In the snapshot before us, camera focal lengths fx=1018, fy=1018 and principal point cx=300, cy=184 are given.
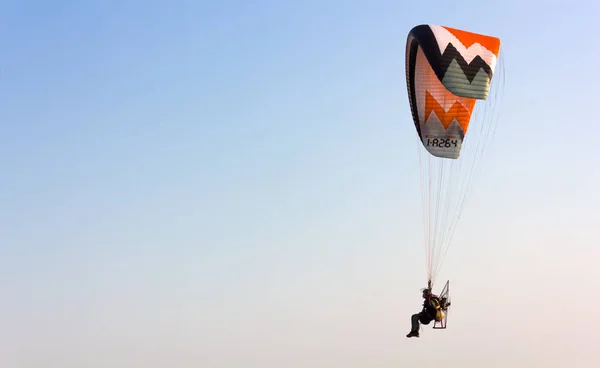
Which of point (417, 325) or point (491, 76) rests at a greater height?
point (491, 76)

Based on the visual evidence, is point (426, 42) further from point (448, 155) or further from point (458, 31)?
point (448, 155)

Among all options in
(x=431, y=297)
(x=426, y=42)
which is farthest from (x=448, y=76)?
(x=431, y=297)

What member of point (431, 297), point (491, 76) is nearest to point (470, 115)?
point (491, 76)

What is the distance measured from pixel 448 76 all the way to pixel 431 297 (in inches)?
367

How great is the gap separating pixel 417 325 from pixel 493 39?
1294 centimetres

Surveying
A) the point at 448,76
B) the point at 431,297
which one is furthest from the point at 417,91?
the point at 431,297

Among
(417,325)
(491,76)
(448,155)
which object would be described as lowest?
(417,325)

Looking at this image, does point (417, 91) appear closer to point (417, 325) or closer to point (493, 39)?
point (493, 39)

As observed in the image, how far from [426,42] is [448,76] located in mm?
1740

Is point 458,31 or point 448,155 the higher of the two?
point 458,31

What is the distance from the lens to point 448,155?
145 feet

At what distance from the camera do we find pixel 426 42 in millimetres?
43188

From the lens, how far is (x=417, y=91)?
44125mm

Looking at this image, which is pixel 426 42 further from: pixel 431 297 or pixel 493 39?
pixel 431 297
